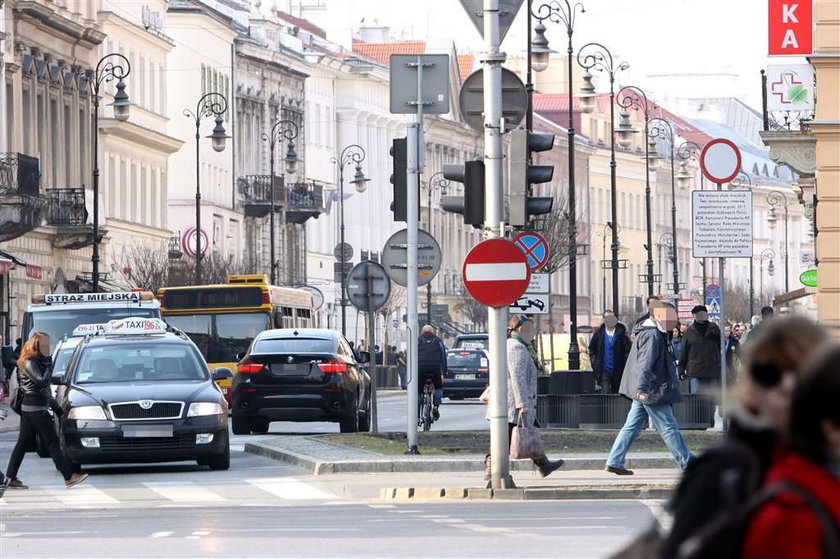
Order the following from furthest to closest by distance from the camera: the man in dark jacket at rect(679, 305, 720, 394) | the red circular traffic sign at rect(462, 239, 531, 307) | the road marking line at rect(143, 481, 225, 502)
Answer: the man in dark jacket at rect(679, 305, 720, 394) < the road marking line at rect(143, 481, 225, 502) < the red circular traffic sign at rect(462, 239, 531, 307)

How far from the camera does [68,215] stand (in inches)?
2645

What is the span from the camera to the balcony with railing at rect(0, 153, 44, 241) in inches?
2277

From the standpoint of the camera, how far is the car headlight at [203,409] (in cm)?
2417

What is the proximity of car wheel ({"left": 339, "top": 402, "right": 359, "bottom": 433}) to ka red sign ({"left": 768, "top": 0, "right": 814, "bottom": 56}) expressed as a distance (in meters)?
11.7

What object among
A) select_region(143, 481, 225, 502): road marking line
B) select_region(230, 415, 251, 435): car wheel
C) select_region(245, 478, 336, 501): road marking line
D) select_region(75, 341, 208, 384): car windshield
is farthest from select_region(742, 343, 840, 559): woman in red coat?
select_region(230, 415, 251, 435): car wheel

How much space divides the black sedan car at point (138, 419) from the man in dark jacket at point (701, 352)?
8.58 meters

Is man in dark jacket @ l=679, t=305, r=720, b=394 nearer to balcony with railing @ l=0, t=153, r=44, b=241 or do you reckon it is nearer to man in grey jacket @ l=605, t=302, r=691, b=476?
man in grey jacket @ l=605, t=302, r=691, b=476

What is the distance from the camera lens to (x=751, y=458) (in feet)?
15.1

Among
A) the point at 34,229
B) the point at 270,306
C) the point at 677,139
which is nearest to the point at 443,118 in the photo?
the point at 677,139

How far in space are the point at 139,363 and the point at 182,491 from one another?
4.37 metres

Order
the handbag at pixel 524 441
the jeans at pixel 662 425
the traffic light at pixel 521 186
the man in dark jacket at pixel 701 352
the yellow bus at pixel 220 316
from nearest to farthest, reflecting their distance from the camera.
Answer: the traffic light at pixel 521 186, the handbag at pixel 524 441, the jeans at pixel 662 425, the man in dark jacket at pixel 701 352, the yellow bus at pixel 220 316

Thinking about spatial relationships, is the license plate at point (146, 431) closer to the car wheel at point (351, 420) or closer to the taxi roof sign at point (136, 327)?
the taxi roof sign at point (136, 327)

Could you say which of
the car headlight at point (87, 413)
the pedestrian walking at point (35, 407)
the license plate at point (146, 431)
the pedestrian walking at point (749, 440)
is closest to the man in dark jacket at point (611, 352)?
the license plate at point (146, 431)

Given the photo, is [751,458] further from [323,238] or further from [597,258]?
[597,258]
